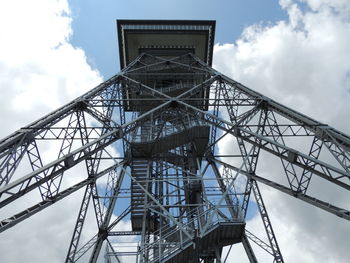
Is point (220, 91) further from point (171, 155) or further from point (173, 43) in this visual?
point (173, 43)

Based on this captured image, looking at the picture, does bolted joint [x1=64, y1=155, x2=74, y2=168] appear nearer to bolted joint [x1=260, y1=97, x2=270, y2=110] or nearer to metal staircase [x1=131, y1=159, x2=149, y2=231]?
metal staircase [x1=131, y1=159, x2=149, y2=231]

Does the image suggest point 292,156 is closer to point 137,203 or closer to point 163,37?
point 137,203

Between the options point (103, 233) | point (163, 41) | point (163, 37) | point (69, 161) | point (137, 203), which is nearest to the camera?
point (69, 161)

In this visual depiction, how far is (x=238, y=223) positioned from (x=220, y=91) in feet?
22.9

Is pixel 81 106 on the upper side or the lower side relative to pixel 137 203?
upper

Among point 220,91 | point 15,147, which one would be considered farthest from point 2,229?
point 220,91

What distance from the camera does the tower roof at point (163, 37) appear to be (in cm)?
2106

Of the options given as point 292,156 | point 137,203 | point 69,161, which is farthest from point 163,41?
point 292,156

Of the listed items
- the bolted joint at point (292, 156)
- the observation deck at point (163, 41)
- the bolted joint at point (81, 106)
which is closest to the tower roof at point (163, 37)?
the observation deck at point (163, 41)

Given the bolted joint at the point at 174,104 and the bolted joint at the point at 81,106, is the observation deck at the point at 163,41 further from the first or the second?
the bolted joint at the point at 81,106

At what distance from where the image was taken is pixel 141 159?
1612 centimetres

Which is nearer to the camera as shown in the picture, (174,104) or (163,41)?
(174,104)

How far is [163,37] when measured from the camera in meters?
21.4

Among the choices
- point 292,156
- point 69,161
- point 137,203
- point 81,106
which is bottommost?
point 292,156
